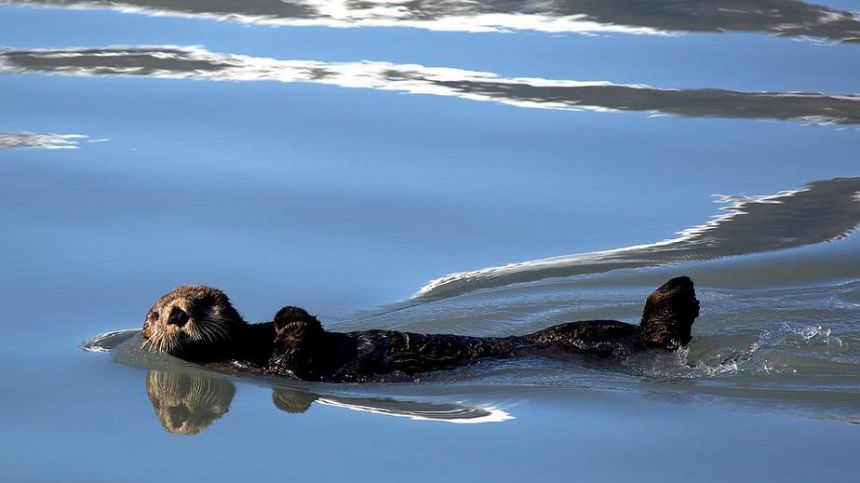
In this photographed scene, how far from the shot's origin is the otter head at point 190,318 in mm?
7309

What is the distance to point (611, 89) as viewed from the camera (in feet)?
40.0

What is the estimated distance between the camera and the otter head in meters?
7.31

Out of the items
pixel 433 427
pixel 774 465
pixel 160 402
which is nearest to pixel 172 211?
pixel 160 402

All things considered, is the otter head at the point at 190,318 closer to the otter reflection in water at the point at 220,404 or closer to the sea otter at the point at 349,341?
the sea otter at the point at 349,341

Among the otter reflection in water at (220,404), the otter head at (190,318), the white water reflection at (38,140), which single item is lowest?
the otter reflection in water at (220,404)

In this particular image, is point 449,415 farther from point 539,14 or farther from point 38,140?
point 539,14

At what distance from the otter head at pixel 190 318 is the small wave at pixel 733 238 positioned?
159 cm

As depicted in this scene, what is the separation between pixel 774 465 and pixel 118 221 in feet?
16.6

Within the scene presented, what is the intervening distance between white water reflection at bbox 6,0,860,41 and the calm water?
43 millimetres

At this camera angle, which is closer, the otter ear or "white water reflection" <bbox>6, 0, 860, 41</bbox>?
the otter ear

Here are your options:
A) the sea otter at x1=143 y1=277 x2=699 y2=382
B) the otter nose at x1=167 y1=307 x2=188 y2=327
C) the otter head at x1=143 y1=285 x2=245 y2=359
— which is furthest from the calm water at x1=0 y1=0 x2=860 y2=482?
the otter nose at x1=167 y1=307 x2=188 y2=327

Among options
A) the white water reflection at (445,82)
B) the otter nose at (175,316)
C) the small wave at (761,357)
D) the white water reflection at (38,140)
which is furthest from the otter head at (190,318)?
the white water reflection at (445,82)

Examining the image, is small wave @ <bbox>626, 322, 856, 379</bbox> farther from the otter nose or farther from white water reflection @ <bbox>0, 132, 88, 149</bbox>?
white water reflection @ <bbox>0, 132, 88, 149</bbox>

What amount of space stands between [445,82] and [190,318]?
5475 mm
